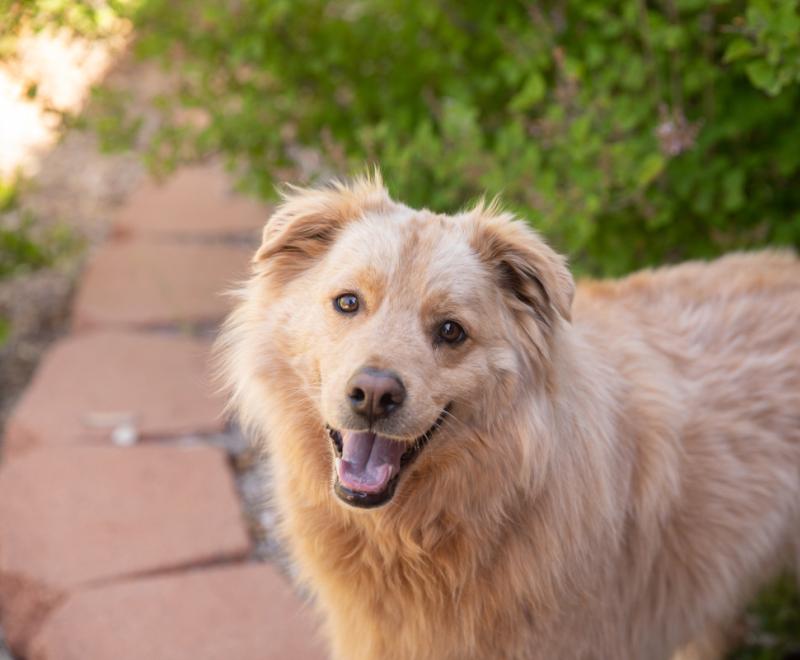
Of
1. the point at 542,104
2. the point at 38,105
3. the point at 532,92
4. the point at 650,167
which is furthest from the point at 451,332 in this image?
the point at 38,105

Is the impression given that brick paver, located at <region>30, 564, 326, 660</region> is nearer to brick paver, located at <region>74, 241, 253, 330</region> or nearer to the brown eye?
the brown eye

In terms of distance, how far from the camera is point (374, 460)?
2.32 metres

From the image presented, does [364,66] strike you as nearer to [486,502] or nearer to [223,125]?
[223,125]

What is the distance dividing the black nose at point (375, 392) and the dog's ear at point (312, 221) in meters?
0.55

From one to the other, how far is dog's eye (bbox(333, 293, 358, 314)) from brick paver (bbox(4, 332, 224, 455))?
5.05ft

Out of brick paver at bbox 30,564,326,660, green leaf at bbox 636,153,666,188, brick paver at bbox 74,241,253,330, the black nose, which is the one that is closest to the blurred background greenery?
green leaf at bbox 636,153,666,188

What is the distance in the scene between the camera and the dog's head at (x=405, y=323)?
222 cm

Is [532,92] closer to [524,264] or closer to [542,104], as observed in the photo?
[542,104]

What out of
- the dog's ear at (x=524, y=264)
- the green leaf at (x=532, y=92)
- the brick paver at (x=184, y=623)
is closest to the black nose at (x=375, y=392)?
the dog's ear at (x=524, y=264)

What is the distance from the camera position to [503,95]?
427 centimetres

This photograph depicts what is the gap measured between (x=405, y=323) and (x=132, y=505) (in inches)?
71.2

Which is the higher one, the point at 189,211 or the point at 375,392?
the point at 375,392

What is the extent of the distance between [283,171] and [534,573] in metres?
2.93

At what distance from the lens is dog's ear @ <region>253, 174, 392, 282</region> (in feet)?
8.39
